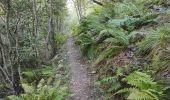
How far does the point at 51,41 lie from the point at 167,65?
12866 mm

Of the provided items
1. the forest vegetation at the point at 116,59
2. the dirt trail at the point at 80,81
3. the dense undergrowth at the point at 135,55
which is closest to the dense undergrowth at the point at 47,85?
the forest vegetation at the point at 116,59

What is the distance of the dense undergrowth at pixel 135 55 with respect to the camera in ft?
18.4

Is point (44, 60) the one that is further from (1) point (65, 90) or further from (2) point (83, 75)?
(1) point (65, 90)

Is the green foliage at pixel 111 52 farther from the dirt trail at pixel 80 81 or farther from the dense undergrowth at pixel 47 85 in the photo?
the dense undergrowth at pixel 47 85

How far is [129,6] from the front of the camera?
12.0 metres

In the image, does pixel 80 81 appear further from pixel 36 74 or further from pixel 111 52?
pixel 36 74

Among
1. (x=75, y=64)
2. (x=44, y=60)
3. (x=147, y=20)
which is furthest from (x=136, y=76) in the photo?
(x=44, y=60)

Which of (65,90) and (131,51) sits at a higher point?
(131,51)

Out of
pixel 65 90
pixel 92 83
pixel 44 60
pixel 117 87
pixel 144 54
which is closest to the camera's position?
pixel 117 87

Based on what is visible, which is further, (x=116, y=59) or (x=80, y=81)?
(x=80, y=81)

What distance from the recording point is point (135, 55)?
793cm

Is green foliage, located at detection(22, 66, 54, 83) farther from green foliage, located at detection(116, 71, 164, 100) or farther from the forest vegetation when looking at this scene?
green foliage, located at detection(116, 71, 164, 100)

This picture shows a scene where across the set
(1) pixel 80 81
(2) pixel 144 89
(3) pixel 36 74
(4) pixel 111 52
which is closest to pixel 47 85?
(1) pixel 80 81

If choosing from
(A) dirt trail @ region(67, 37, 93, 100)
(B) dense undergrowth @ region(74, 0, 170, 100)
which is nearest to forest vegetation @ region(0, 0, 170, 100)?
(B) dense undergrowth @ region(74, 0, 170, 100)
